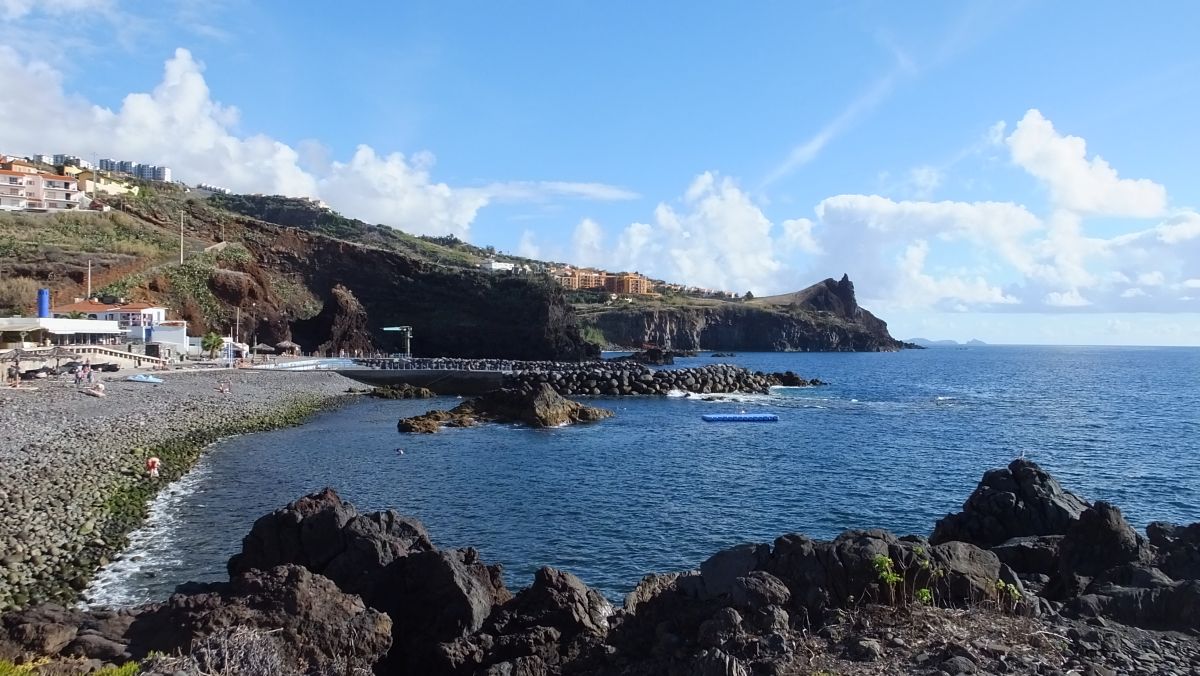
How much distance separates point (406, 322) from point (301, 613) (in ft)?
314

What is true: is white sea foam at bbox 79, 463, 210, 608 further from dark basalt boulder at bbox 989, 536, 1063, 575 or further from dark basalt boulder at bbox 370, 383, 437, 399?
dark basalt boulder at bbox 370, 383, 437, 399

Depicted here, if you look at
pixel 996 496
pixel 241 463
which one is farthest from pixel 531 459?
pixel 996 496

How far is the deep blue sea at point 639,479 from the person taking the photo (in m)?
20.0

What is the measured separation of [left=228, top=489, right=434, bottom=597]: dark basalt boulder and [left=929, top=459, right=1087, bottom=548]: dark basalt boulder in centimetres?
1139

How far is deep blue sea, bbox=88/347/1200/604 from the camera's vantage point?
65.5 ft

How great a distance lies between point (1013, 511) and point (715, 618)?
10.2 metres

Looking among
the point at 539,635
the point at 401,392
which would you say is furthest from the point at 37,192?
the point at 539,635

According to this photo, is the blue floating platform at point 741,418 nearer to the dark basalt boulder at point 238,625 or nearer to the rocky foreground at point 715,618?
the rocky foreground at point 715,618

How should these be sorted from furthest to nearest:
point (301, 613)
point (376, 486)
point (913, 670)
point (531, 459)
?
point (531, 459)
point (376, 486)
point (301, 613)
point (913, 670)

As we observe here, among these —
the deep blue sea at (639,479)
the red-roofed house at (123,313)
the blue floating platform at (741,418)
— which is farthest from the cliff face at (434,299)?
the blue floating platform at (741,418)

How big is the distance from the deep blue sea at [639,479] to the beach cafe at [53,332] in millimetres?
22866

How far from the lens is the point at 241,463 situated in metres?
30.2

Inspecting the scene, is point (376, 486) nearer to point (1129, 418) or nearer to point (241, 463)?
point (241, 463)

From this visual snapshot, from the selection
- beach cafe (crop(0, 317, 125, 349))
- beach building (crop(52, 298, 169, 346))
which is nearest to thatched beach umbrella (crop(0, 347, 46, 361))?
beach cafe (crop(0, 317, 125, 349))
